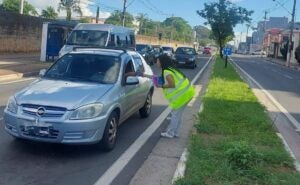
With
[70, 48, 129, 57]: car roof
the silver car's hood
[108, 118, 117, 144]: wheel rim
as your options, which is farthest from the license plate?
[70, 48, 129, 57]: car roof

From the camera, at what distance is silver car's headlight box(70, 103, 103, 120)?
6992 millimetres

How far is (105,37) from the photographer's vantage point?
22.5 m

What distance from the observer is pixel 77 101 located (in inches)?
280

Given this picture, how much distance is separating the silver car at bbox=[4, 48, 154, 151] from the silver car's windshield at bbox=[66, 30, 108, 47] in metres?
13.3

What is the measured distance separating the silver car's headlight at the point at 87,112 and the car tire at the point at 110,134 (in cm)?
36

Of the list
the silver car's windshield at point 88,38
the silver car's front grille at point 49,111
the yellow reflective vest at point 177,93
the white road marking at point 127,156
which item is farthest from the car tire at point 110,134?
the silver car's windshield at point 88,38

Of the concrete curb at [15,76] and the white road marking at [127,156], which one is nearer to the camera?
the white road marking at [127,156]

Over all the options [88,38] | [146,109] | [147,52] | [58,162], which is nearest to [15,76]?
[88,38]

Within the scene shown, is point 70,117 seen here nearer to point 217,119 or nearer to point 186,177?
point 186,177

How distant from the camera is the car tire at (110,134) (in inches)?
296

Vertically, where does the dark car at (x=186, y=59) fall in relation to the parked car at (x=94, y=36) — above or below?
below

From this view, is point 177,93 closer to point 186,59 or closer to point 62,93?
point 62,93

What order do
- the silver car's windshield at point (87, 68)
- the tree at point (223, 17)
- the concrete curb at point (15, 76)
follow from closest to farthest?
the silver car's windshield at point (87, 68) < the concrete curb at point (15, 76) < the tree at point (223, 17)

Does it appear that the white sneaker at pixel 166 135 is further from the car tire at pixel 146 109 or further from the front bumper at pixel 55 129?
the front bumper at pixel 55 129
